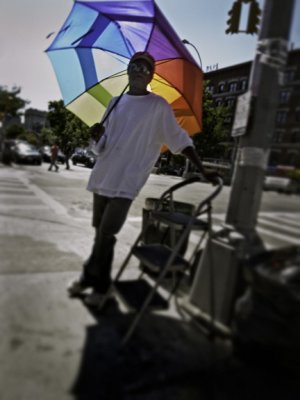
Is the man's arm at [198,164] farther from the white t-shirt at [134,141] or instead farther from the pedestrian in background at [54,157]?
the pedestrian in background at [54,157]

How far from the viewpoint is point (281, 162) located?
→ 2455mm

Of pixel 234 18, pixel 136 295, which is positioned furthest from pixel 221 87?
pixel 136 295

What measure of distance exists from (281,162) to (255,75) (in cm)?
71

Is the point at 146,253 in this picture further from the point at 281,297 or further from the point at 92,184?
the point at 281,297

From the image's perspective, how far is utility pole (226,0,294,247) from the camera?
2.46 meters

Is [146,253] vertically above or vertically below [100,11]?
below

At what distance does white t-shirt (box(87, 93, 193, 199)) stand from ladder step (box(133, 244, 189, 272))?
462 mm

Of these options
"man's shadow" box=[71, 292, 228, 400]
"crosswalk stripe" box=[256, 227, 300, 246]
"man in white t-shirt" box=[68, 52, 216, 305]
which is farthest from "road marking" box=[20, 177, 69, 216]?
"crosswalk stripe" box=[256, 227, 300, 246]

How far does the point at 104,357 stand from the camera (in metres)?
2.21

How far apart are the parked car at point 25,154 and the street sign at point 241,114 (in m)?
13.4

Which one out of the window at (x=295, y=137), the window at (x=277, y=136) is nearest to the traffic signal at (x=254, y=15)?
the window at (x=277, y=136)

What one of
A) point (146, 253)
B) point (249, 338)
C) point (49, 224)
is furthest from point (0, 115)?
point (249, 338)

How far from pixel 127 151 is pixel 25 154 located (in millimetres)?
14946

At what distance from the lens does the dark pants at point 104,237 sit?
2826 millimetres
